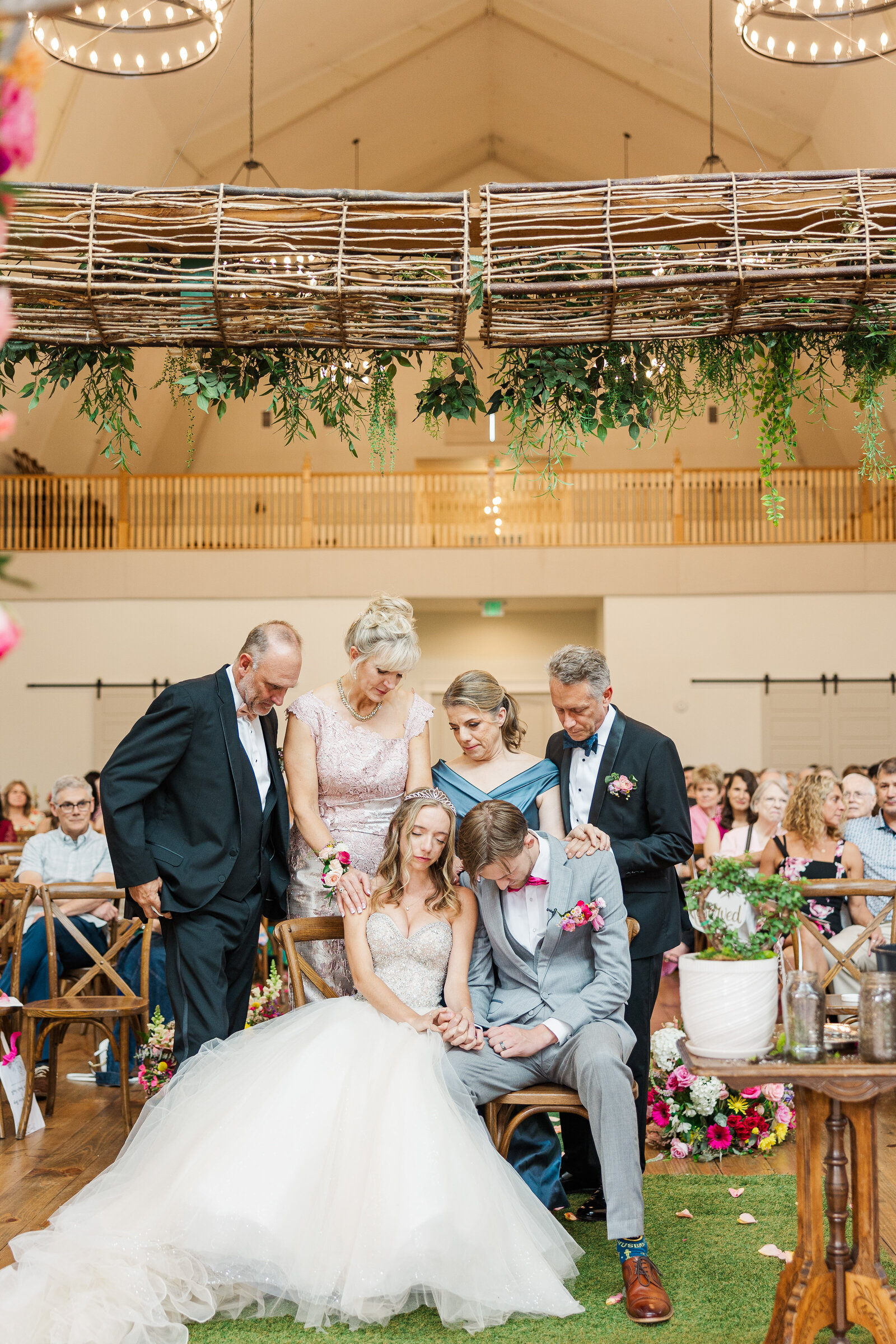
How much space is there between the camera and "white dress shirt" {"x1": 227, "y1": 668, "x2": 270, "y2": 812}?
143 inches

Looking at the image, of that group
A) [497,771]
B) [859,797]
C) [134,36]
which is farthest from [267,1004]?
[134,36]

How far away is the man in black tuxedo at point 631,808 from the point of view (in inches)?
140

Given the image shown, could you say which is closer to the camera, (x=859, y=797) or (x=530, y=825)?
(x=530, y=825)

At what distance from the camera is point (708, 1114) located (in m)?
4.22

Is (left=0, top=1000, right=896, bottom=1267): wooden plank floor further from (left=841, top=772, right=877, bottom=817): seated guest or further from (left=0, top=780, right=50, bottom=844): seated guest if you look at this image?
(left=0, top=780, right=50, bottom=844): seated guest

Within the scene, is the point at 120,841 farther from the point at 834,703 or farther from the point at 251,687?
the point at 834,703

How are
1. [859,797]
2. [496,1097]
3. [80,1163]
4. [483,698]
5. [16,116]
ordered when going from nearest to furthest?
[16,116], [496,1097], [483,698], [80,1163], [859,797]

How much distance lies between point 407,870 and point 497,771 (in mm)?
445

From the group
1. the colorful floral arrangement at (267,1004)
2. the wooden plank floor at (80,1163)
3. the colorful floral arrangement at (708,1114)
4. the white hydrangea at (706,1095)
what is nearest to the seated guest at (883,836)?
the wooden plank floor at (80,1163)

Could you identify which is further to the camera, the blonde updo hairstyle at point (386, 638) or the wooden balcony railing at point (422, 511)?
the wooden balcony railing at point (422, 511)

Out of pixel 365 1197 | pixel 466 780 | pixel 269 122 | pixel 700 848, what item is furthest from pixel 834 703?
pixel 365 1197

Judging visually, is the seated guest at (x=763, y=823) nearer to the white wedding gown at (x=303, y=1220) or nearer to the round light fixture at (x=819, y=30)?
the white wedding gown at (x=303, y=1220)

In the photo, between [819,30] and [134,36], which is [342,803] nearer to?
[134,36]

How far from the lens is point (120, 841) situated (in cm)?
341
